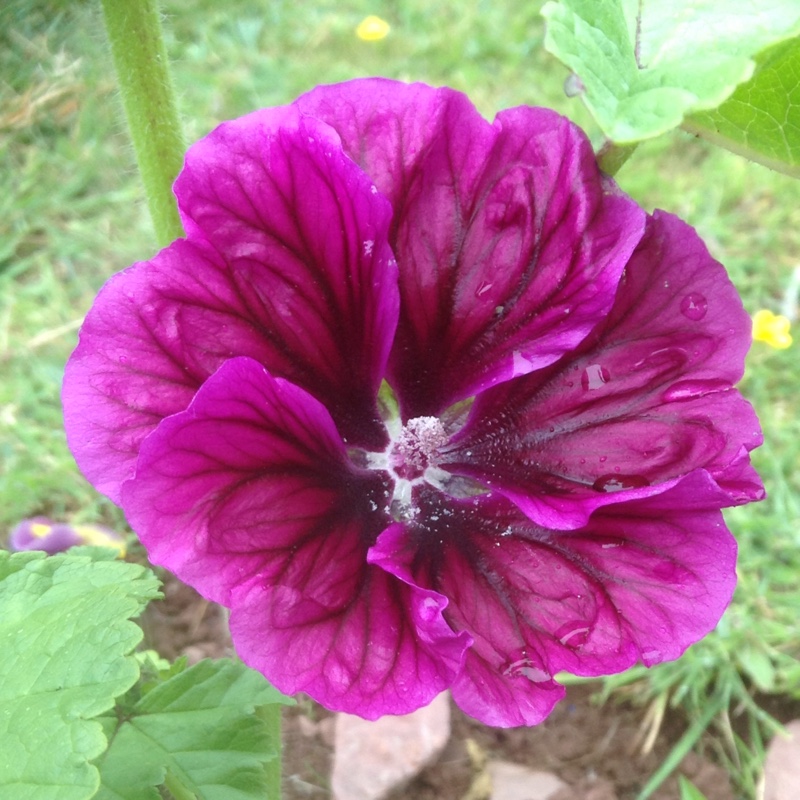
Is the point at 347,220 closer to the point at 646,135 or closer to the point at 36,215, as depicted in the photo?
the point at 646,135

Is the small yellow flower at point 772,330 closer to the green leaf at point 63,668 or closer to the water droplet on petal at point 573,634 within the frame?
the water droplet on petal at point 573,634

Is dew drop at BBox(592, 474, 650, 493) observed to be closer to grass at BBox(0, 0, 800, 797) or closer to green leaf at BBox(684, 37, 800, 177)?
green leaf at BBox(684, 37, 800, 177)

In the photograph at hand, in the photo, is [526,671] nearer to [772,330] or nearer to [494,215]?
[494,215]

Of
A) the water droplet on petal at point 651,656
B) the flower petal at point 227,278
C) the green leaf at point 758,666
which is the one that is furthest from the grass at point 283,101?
the water droplet on petal at point 651,656

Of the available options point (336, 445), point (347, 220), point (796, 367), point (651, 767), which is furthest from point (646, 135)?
point (796, 367)

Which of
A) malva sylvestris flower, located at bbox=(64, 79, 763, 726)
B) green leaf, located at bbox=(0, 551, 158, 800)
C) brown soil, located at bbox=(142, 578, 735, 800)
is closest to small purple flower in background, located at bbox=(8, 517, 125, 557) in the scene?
brown soil, located at bbox=(142, 578, 735, 800)

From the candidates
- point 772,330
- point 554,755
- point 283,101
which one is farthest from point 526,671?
point 283,101
